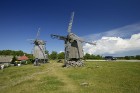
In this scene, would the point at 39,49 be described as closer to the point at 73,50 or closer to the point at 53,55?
the point at 73,50

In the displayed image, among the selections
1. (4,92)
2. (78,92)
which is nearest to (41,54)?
(4,92)

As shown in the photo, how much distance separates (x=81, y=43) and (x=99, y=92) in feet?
108

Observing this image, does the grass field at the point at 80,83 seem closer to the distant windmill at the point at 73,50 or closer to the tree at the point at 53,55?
the distant windmill at the point at 73,50

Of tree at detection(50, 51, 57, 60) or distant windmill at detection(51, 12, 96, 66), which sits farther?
tree at detection(50, 51, 57, 60)

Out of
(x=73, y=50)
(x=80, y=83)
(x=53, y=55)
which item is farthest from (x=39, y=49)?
(x=53, y=55)

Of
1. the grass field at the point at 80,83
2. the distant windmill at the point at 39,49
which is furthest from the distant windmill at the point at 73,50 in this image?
the distant windmill at the point at 39,49

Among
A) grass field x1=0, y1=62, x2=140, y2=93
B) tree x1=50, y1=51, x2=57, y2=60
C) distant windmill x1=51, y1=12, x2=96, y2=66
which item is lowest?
grass field x1=0, y1=62, x2=140, y2=93

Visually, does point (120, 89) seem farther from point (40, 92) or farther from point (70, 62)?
point (70, 62)

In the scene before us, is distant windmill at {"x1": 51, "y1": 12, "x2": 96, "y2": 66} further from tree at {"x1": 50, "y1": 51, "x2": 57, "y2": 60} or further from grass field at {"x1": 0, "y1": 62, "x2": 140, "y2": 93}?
tree at {"x1": 50, "y1": 51, "x2": 57, "y2": 60}

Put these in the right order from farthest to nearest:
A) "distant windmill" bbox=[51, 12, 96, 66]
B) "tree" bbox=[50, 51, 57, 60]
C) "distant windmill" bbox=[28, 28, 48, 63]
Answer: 1. "tree" bbox=[50, 51, 57, 60]
2. "distant windmill" bbox=[28, 28, 48, 63]
3. "distant windmill" bbox=[51, 12, 96, 66]

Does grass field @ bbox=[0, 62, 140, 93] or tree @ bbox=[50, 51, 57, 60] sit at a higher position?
tree @ bbox=[50, 51, 57, 60]

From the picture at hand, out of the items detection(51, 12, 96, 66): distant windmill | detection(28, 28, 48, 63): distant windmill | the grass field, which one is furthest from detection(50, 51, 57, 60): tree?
the grass field

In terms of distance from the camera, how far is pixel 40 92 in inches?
846

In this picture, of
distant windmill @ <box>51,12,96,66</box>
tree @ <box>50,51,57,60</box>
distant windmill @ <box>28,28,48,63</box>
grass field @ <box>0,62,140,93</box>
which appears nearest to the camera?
grass field @ <box>0,62,140,93</box>
